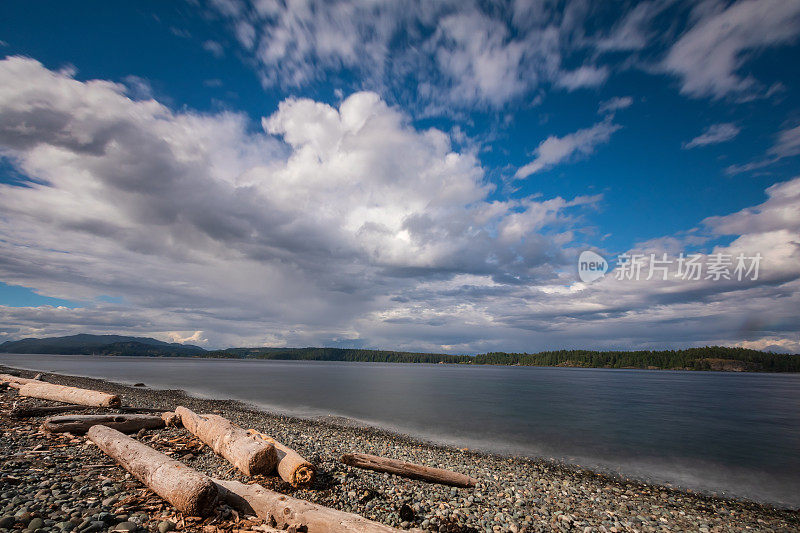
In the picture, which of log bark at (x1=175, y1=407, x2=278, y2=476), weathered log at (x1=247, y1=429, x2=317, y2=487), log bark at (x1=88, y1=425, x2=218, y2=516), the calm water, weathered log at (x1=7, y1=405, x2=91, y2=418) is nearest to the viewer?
log bark at (x1=88, y1=425, x2=218, y2=516)

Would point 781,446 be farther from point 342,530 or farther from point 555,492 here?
point 342,530

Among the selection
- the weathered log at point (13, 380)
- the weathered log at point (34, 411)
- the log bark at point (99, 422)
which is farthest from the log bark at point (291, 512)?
the weathered log at point (13, 380)

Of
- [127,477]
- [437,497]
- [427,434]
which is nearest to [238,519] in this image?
[127,477]

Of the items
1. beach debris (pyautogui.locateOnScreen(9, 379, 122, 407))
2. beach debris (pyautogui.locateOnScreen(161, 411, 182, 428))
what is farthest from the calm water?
beach debris (pyautogui.locateOnScreen(9, 379, 122, 407))

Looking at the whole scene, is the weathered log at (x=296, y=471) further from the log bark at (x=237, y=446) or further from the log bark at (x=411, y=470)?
the log bark at (x=411, y=470)

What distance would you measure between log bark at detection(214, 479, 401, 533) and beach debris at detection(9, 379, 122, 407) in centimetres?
1654

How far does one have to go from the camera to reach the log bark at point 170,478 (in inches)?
275

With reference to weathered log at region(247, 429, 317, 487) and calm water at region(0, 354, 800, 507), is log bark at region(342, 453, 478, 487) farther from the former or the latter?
calm water at region(0, 354, 800, 507)

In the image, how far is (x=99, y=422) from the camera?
44.5ft

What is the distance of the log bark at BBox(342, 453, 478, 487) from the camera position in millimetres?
11203

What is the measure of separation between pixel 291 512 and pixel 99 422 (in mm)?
12111

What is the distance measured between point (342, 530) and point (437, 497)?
484 centimetres

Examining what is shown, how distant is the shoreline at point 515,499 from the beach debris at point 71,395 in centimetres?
400

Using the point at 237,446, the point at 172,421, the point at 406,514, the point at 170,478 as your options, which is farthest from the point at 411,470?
the point at 172,421
